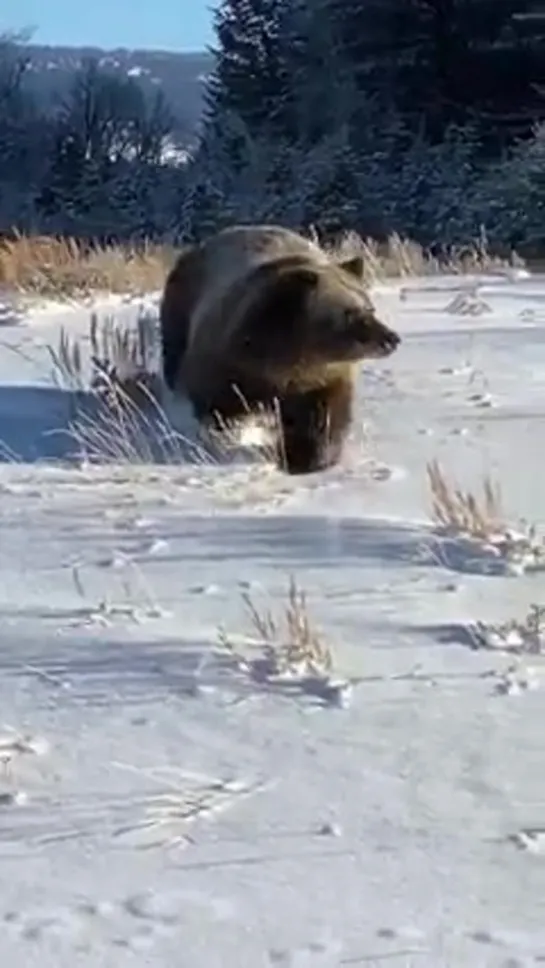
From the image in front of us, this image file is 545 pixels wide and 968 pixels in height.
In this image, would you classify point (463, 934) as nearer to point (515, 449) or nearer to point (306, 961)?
point (306, 961)

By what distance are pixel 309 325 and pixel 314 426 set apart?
15.0 inches

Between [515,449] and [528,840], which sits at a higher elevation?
[528,840]

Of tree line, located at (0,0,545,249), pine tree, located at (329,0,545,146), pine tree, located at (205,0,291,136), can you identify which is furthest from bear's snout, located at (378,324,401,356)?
pine tree, located at (205,0,291,136)

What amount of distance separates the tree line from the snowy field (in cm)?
2406

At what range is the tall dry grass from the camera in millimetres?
12875

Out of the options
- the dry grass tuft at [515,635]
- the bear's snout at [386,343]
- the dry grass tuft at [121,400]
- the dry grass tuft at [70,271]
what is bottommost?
the dry grass tuft at [70,271]

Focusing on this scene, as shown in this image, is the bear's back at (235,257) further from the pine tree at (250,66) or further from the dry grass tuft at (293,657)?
the pine tree at (250,66)

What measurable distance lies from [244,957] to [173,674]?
123cm

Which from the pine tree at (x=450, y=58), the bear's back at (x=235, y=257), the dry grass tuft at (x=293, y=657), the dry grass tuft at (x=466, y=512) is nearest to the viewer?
the dry grass tuft at (x=293, y=657)

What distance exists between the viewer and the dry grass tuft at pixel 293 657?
3643 mm

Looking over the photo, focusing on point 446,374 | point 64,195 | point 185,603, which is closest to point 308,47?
point 64,195

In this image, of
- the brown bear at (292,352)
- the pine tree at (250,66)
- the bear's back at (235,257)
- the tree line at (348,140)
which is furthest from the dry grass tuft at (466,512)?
the pine tree at (250,66)

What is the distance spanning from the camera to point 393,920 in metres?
2.61

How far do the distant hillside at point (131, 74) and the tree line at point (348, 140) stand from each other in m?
5.01
